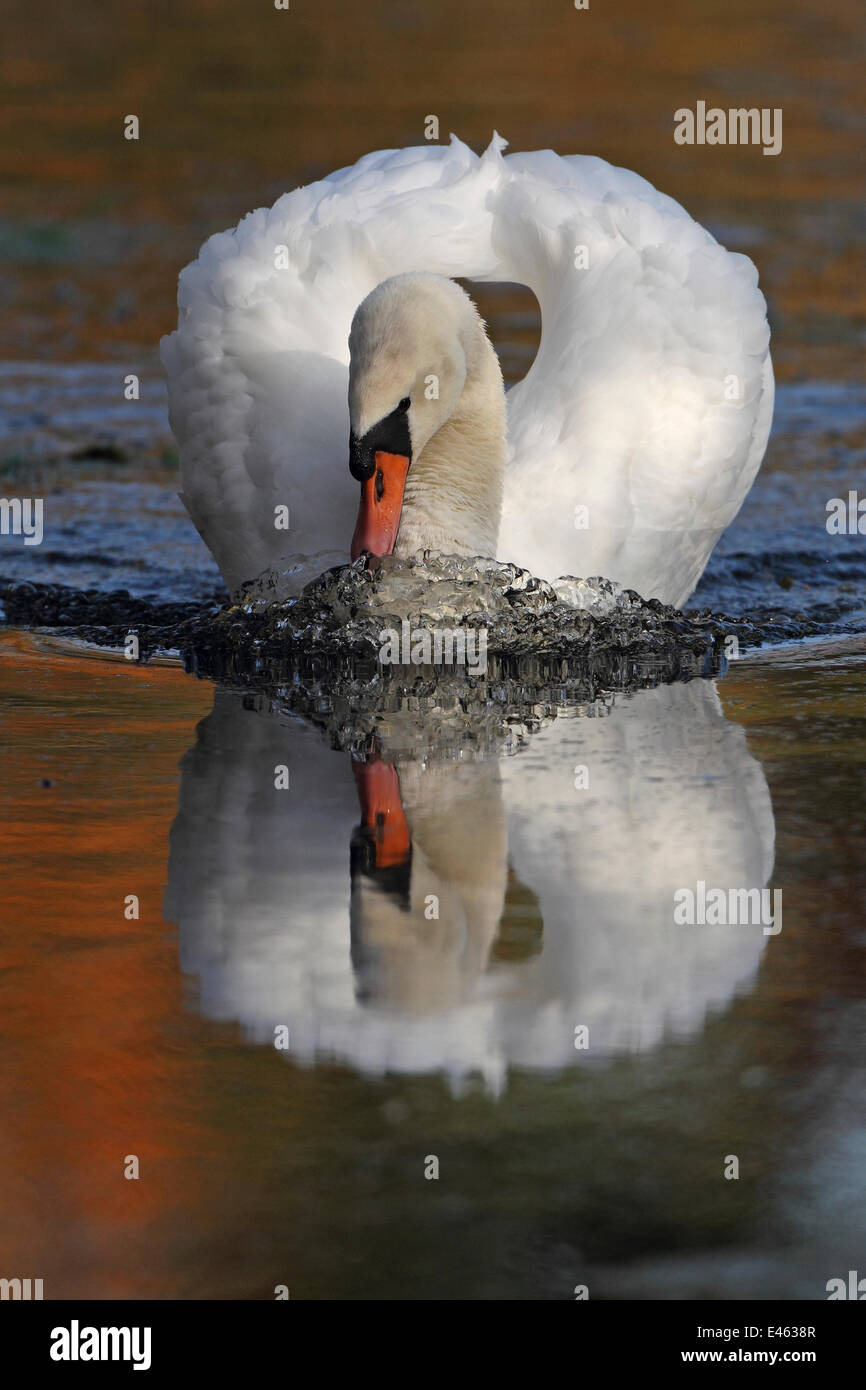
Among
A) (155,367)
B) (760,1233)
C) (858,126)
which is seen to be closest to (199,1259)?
(760,1233)

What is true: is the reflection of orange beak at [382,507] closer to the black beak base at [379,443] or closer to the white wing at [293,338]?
the black beak base at [379,443]

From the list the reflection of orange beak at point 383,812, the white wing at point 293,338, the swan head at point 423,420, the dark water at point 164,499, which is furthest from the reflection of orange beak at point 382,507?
the dark water at point 164,499

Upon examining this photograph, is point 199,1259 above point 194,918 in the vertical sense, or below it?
below

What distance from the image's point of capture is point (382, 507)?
19.2 ft

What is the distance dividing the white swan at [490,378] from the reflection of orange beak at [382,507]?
13cm

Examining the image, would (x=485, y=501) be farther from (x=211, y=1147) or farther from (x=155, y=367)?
(x=155, y=367)

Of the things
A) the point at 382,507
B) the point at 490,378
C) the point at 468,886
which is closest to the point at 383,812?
the point at 468,886

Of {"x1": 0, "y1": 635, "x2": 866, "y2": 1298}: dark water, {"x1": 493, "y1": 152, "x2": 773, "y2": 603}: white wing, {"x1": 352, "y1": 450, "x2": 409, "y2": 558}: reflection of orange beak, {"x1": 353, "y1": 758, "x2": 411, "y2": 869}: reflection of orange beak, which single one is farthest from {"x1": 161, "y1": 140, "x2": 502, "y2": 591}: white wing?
{"x1": 353, "y1": 758, "x2": 411, "y2": 869}: reflection of orange beak

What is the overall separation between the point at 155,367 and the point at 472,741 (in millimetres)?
6637

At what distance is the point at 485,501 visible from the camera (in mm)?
6207

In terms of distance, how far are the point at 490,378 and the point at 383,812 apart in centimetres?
208

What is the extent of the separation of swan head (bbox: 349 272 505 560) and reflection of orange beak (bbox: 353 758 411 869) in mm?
1027

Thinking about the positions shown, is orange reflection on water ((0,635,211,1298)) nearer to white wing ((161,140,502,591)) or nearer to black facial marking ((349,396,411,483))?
black facial marking ((349,396,411,483))

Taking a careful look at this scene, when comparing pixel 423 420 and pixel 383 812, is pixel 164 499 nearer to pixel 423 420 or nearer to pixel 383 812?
pixel 423 420
